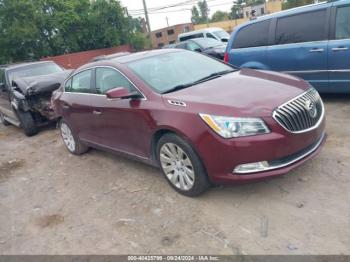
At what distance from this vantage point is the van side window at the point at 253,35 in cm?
704

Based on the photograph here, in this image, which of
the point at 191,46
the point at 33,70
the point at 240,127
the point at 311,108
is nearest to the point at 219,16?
the point at 191,46

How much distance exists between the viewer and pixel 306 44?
Answer: 6.37 m

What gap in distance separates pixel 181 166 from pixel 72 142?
9.60 ft

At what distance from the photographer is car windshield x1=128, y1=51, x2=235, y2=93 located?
14.3 ft

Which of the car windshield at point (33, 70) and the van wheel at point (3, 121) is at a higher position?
the car windshield at point (33, 70)

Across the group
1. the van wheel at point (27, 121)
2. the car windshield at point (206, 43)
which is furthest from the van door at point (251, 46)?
the car windshield at point (206, 43)

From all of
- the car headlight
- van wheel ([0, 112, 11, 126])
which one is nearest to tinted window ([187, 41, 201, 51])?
van wheel ([0, 112, 11, 126])

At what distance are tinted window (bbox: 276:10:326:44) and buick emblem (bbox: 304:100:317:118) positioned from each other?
9.13 ft

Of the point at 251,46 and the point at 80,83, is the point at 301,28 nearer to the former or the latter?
the point at 251,46

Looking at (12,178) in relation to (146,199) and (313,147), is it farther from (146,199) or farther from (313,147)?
(313,147)

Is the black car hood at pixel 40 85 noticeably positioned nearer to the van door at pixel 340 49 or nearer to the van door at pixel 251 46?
the van door at pixel 251 46

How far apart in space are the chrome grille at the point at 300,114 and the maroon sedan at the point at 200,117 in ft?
0.04

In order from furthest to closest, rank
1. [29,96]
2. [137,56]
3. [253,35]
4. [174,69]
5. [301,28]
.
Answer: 1. [29,96]
2. [253,35]
3. [301,28]
4. [137,56]
5. [174,69]

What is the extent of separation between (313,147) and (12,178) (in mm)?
4556
